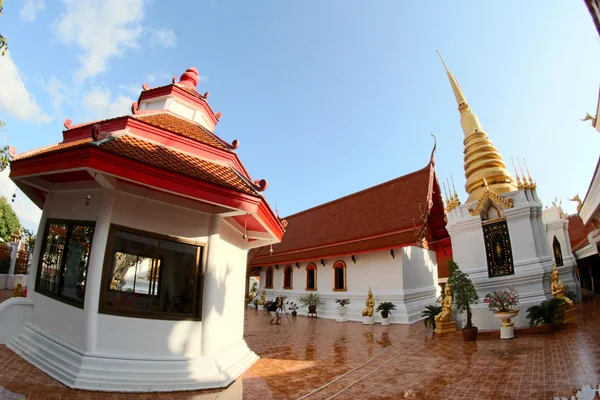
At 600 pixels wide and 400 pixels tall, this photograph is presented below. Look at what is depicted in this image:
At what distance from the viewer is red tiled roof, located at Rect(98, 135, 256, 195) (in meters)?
4.06

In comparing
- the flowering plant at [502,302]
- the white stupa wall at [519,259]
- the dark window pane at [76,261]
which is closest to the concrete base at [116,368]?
the dark window pane at [76,261]

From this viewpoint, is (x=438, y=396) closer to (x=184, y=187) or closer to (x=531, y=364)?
(x=531, y=364)

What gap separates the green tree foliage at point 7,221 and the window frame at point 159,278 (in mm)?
25546

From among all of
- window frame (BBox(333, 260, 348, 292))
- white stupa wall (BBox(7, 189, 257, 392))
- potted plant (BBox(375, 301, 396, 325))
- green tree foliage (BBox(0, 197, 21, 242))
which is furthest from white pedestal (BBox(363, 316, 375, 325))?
green tree foliage (BBox(0, 197, 21, 242))

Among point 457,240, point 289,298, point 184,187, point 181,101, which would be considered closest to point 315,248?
point 289,298

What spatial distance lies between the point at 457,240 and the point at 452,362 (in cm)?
602

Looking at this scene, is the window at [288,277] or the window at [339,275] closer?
the window at [339,275]

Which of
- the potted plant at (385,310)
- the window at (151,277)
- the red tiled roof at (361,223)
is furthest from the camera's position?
the red tiled roof at (361,223)

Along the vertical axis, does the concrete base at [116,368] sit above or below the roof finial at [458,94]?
below

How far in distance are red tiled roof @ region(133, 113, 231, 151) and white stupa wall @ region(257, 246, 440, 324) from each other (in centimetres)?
912

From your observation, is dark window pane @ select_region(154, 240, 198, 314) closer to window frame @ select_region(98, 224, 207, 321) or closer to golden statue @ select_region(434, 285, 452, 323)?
window frame @ select_region(98, 224, 207, 321)

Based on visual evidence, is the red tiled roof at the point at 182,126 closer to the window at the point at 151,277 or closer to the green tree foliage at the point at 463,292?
the window at the point at 151,277

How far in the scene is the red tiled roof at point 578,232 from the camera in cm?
1485

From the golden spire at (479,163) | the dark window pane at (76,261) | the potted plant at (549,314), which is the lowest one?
the potted plant at (549,314)
